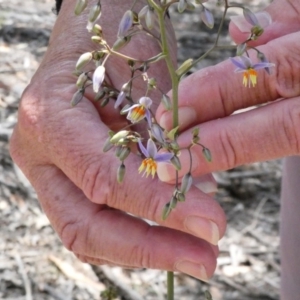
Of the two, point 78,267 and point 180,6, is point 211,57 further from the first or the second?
point 180,6

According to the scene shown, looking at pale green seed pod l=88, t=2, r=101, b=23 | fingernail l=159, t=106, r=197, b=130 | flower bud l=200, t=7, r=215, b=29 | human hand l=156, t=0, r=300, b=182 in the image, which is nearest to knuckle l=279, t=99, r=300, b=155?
human hand l=156, t=0, r=300, b=182

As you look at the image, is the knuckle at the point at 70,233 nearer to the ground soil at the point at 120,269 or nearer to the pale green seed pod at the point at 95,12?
the pale green seed pod at the point at 95,12

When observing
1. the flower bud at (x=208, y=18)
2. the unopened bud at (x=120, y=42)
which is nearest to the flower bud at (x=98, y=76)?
the unopened bud at (x=120, y=42)

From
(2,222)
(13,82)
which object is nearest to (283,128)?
(2,222)

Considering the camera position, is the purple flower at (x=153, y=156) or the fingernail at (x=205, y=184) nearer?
the purple flower at (x=153, y=156)

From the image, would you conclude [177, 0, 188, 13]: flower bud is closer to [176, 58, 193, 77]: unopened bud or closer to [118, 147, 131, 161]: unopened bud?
[176, 58, 193, 77]: unopened bud

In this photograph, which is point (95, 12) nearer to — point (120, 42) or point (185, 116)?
point (120, 42)

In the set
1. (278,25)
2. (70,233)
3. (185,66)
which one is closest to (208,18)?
(185,66)
